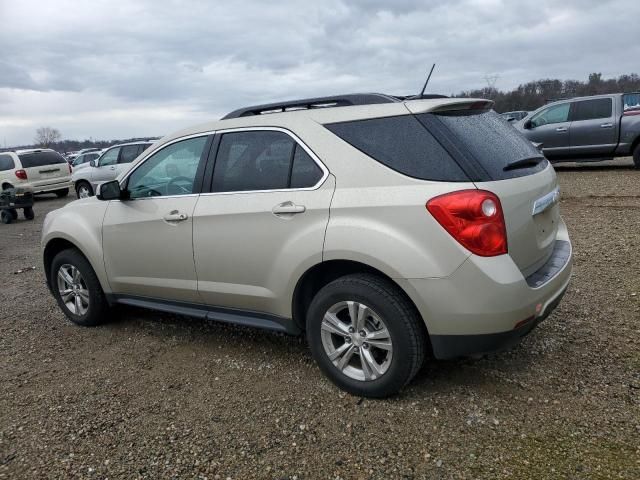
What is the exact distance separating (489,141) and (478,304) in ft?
3.17

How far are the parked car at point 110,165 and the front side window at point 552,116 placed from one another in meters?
10.3

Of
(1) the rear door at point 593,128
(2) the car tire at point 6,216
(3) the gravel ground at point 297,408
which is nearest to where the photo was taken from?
(3) the gravel ground at point 297,408

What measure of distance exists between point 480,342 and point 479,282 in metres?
0.34

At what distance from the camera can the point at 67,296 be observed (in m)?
4.72

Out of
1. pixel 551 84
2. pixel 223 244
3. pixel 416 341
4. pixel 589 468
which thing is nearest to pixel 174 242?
pixel 223 244

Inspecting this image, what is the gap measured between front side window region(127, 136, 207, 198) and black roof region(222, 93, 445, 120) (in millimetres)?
361

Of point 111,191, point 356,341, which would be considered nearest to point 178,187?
point 111,191

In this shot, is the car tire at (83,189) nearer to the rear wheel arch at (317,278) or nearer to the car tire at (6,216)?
the car tire at (6,216)

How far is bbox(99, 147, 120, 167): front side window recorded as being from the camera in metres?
15.1

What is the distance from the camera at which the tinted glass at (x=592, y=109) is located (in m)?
11.7

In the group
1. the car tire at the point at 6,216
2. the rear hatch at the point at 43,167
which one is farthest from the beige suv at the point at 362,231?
the rear hatch at the point at 43,167

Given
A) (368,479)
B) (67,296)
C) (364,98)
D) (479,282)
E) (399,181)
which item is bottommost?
(368,479)

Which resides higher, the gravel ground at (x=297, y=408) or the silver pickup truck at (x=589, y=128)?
the silver pickup truck at (x=589, y=128)

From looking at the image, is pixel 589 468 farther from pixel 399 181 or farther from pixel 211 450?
pixel 211 450
